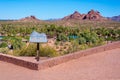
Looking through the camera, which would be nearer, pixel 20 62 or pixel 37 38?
pixel 20 62

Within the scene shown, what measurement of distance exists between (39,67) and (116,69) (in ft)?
9.33

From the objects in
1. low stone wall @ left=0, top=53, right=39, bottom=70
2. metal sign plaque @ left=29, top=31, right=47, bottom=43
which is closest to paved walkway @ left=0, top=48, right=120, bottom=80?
low stone wall @ left=0, top=53, right=39, bottom=70

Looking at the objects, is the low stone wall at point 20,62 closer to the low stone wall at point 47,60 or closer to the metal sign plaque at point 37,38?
the low stone wall at point 47,60

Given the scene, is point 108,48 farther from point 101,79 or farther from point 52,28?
point 52,28

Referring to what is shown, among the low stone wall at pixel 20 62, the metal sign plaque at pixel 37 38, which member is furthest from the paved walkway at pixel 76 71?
the metal sign plaque at pixel 37 38

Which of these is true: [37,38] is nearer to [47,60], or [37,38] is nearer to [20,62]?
[20,62]

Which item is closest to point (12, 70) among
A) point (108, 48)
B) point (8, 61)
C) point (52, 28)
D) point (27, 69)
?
point (27, 69)

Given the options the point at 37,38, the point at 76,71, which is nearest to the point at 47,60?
the point at 76,71

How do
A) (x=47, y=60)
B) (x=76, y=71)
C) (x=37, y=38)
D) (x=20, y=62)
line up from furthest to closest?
(x=37, y=38), (x=20, y=62), (x=47, y=60), (x=76, y=71)

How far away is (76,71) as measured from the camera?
1070 cm

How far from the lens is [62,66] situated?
37.9ft

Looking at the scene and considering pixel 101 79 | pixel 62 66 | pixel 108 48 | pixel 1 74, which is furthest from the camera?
pixel 108 48

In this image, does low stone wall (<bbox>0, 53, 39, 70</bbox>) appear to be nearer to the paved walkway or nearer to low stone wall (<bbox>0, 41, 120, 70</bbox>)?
low stone wall (<bbox>0, 41, 120, 70</bbox>)

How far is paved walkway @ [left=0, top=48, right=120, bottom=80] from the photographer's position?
9891 millimetres
